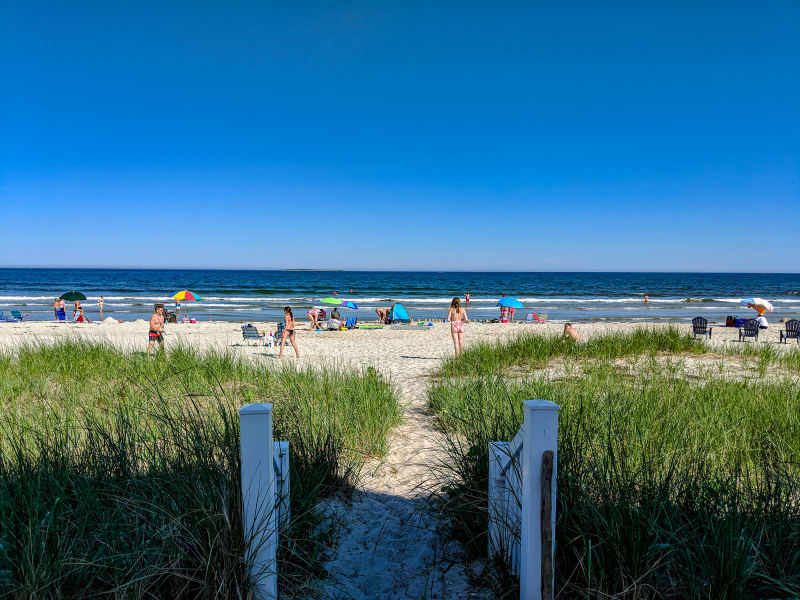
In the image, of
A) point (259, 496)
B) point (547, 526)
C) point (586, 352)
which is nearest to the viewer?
point (547, 526)

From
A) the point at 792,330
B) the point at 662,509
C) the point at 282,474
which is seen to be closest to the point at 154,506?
the point at 282,474

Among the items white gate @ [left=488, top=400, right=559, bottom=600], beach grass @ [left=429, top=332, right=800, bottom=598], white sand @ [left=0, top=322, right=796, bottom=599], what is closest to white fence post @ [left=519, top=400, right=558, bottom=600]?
white gate @ [left=488, top=400, right=559, bottom=600]

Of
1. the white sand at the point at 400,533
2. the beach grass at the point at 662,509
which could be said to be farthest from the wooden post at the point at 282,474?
the beach grass at the point at 662,509

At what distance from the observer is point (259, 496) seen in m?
2.26

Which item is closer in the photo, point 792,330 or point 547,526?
point 547,526

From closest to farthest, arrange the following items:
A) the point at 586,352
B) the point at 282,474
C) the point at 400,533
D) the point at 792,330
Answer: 1. the point at 282,474
2. the point at 400,533
3. the point at 586,352
4. the point at 792,330

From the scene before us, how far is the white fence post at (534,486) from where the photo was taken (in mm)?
2053

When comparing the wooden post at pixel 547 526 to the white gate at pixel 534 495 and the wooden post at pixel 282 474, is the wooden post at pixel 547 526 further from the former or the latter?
the wooden post at pixel 282 474

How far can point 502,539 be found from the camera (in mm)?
2785

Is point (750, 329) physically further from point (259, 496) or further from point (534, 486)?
point (259, 496)

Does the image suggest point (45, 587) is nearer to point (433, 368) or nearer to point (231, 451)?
point (231, 451)

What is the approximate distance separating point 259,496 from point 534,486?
1226 millimetres

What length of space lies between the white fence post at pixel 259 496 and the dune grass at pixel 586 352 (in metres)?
5.60

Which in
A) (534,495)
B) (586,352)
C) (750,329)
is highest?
(534,495)
